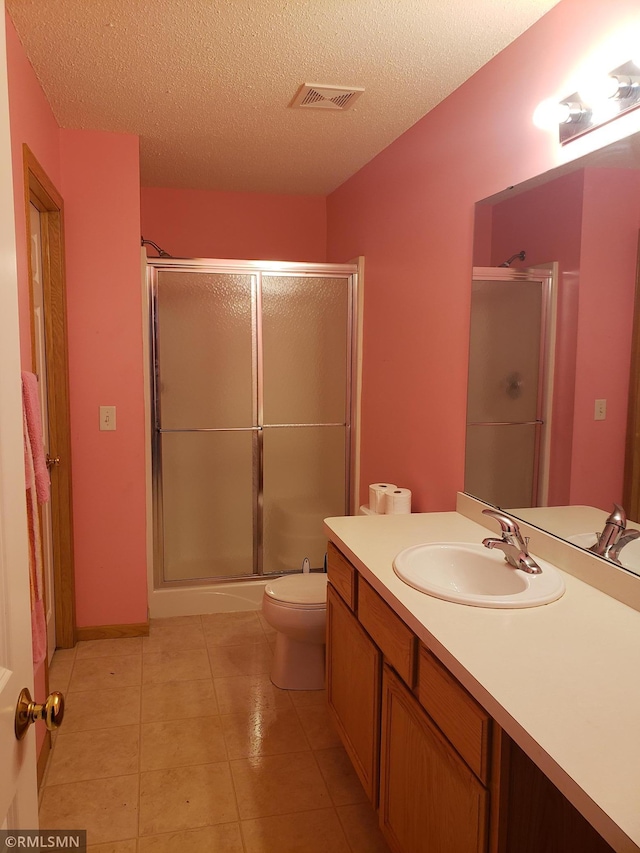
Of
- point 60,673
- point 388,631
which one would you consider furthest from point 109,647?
point 388,631

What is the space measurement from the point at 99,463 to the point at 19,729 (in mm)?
2451

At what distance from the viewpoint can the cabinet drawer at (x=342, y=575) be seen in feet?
6.84

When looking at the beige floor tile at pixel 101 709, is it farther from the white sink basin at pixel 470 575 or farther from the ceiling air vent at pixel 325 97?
the ceiling air vent at pixel 325 97

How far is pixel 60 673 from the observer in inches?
116

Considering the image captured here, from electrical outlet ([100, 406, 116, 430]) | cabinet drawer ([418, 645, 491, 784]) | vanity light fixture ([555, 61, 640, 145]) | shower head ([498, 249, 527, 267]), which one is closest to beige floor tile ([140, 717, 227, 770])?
cabinet drawer ([418, 645, 491, 784])

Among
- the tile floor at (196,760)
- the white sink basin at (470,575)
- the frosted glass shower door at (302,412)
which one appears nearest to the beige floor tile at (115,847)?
the tile floor at (196,760)

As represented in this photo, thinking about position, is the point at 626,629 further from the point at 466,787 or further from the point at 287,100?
the point at 287,100

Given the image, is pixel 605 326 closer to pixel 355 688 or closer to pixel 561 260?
pixel 561 260

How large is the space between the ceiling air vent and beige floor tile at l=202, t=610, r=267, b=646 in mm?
2504

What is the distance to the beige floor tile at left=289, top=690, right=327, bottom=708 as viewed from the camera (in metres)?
2.71

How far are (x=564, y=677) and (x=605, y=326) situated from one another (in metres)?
0.96

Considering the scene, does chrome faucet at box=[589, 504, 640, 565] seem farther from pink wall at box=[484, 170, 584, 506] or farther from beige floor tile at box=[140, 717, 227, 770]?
beige floor tile at box=[140, 717, 227, 770]

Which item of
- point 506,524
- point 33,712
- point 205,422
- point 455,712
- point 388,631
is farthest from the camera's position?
point 205,422

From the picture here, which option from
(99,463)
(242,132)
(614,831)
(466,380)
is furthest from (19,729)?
(242,132)
